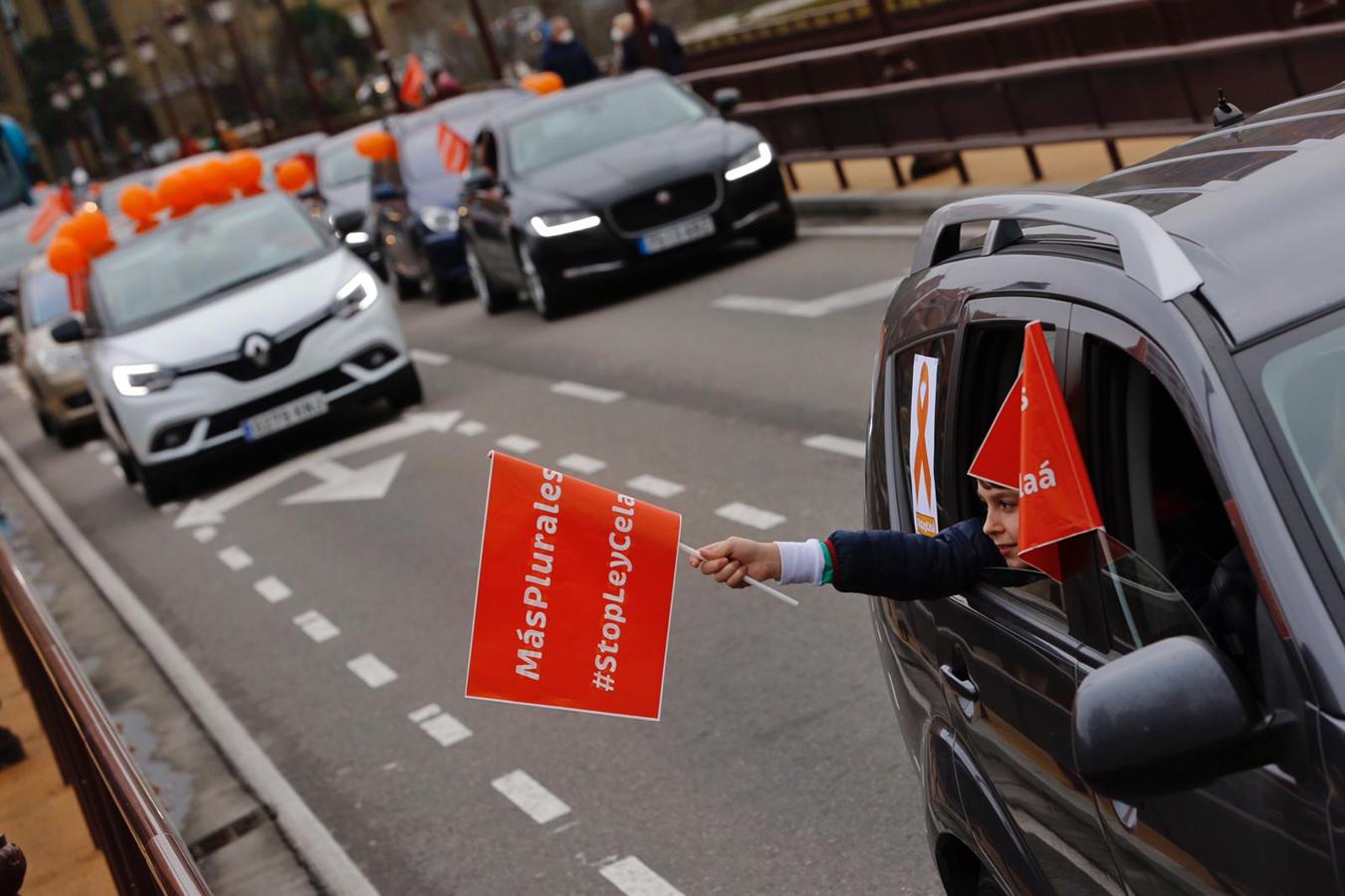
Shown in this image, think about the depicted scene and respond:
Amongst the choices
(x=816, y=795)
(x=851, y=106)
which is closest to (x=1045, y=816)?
(x=816, y=795)

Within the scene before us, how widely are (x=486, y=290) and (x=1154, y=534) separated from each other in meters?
17.7

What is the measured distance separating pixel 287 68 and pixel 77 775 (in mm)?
100975

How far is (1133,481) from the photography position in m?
3.11

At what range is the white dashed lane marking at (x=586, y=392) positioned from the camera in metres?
13.9

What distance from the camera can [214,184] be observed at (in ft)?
57.1

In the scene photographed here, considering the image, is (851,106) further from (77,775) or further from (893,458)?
(893,458)

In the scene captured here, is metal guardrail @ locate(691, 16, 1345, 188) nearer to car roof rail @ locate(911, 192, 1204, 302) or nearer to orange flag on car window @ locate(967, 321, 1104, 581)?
car roof rail @ locate(911, 192, 1204, 302)

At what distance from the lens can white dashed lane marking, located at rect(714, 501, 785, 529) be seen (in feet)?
30.5

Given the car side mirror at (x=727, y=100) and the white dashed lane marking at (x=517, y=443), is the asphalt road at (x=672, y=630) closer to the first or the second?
the white dashed lane marking at (x=517, y=443)

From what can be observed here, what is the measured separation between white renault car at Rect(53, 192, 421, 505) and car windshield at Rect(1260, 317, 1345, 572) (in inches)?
483

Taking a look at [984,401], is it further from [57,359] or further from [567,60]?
[567,60]

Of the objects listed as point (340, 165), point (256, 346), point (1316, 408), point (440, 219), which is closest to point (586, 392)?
point (256, 346)

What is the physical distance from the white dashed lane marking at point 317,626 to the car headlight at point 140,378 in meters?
4.51

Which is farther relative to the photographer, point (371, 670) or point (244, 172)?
point (244, 172)
